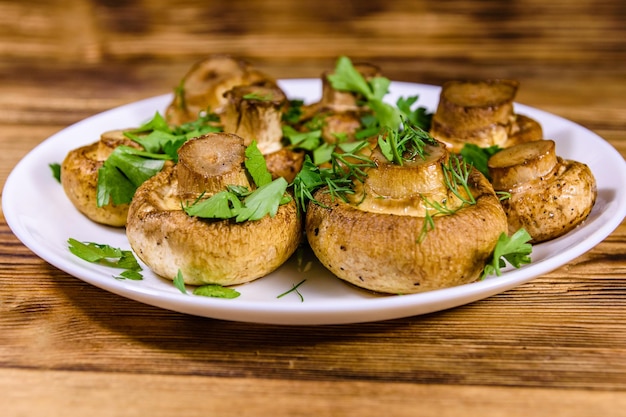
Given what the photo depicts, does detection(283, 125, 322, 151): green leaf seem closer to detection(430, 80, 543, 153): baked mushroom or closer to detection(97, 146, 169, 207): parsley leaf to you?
detection(430, 80, 543, 153): baked mushroom

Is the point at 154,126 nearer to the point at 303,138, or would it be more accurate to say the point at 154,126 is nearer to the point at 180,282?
the point at 303,138

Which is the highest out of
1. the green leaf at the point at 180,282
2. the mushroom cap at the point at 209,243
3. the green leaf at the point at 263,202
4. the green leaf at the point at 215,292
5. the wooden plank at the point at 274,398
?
the green leaf at the point at 263,202

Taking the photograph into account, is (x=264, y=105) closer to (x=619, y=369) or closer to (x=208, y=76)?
(x=208, y=76)

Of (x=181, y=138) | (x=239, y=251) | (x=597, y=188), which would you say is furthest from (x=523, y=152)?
(x=181, y=138)

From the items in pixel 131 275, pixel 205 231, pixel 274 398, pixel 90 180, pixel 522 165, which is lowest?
pixel 274 398

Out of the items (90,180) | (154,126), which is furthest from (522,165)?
(90,180)

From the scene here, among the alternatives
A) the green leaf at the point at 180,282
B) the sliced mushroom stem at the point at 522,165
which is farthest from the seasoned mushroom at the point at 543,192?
the green leaf at the point at 180,282

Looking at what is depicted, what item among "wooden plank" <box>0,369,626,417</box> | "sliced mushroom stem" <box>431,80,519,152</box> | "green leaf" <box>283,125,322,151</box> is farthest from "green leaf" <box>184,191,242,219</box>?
"sliced mushroom stem" <box>431,80,519,152</box>

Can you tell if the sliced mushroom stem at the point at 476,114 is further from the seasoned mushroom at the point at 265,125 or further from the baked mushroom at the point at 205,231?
the baked mushroom at the point at 205,231
